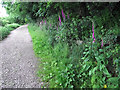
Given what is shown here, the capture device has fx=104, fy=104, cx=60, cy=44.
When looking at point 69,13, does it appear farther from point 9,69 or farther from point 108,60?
point 9,69

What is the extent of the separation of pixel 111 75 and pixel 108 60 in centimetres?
33

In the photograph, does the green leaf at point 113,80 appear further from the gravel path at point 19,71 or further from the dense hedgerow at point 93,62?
the gravel path at point 19,71

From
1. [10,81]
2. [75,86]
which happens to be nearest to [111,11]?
[75,86]

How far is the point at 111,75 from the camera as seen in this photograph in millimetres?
2252

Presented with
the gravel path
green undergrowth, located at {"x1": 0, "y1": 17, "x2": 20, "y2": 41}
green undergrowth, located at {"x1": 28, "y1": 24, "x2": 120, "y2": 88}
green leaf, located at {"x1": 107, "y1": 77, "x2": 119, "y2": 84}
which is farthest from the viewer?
green undergrowth, located at {"x1": 0, "y1": 17, "x2": 20, "y2": 41}

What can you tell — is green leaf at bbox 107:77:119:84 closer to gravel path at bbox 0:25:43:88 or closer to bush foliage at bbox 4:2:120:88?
bush foliage at bbox 4:2:120:88

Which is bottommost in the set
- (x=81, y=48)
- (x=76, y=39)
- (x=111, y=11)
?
(x=81, y=48)

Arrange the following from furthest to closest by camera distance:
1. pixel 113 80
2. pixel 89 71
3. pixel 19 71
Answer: pixel 19 71, pixel 89 71, pixel 113 80

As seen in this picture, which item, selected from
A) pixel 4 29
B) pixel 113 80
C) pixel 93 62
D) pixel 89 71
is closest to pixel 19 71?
pixel 89 71

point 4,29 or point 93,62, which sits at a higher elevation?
point 4,29

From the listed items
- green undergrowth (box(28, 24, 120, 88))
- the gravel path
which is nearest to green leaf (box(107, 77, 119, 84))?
green undergrowth (box(28, 24, 120, 88))

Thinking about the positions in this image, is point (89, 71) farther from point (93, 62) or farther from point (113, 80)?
point (113, 80)

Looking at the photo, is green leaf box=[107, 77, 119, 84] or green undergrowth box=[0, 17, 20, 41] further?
green undergrowth box=[0, 17, 20, 41]

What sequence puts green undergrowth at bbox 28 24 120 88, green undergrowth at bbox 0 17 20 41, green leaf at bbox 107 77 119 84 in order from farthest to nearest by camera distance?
green undergrowth at bbox 0 17 20 41
green undergrowth at bbox 28 24 120 88
green leaf at bbox 107 77 119 84
